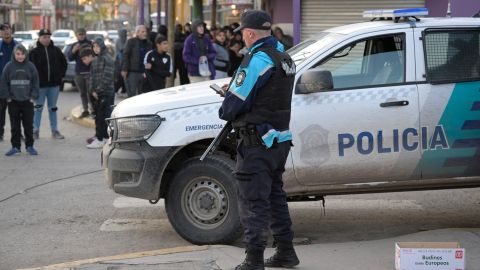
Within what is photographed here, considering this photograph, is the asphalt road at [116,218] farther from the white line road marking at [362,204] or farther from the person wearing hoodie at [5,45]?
the person wearing hoodie at [5,45]

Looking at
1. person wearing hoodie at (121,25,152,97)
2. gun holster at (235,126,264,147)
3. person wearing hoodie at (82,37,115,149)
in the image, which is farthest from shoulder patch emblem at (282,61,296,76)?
person wearing hoodie at (121,25,152,97)

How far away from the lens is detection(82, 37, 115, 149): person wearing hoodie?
13883mm

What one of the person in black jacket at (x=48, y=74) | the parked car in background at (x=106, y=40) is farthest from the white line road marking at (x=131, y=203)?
the parked car in background at (x=106, y=40)

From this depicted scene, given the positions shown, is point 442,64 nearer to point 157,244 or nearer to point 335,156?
point 335,156

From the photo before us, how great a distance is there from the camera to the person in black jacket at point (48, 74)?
48.5 ft

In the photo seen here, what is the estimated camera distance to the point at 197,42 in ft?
53.3

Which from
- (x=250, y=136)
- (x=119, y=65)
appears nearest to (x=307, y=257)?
(x=250, y=136)

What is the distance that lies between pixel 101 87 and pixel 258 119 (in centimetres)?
835

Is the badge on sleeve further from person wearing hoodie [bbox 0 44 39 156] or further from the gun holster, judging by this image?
person wearing hoodie [bbox 0 44 39 156]

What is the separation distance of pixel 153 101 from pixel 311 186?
1.52 m

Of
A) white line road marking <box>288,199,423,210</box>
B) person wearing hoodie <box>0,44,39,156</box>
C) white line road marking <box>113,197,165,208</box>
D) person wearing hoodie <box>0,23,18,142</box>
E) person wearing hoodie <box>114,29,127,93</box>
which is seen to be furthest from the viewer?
person wearing hoodie <box>114,29,127,93</box>

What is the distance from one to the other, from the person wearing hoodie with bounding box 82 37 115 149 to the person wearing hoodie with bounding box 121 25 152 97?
75.2 inches

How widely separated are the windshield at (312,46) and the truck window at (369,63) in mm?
140

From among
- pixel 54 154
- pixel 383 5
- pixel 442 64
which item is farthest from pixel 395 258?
pixel 383 5
